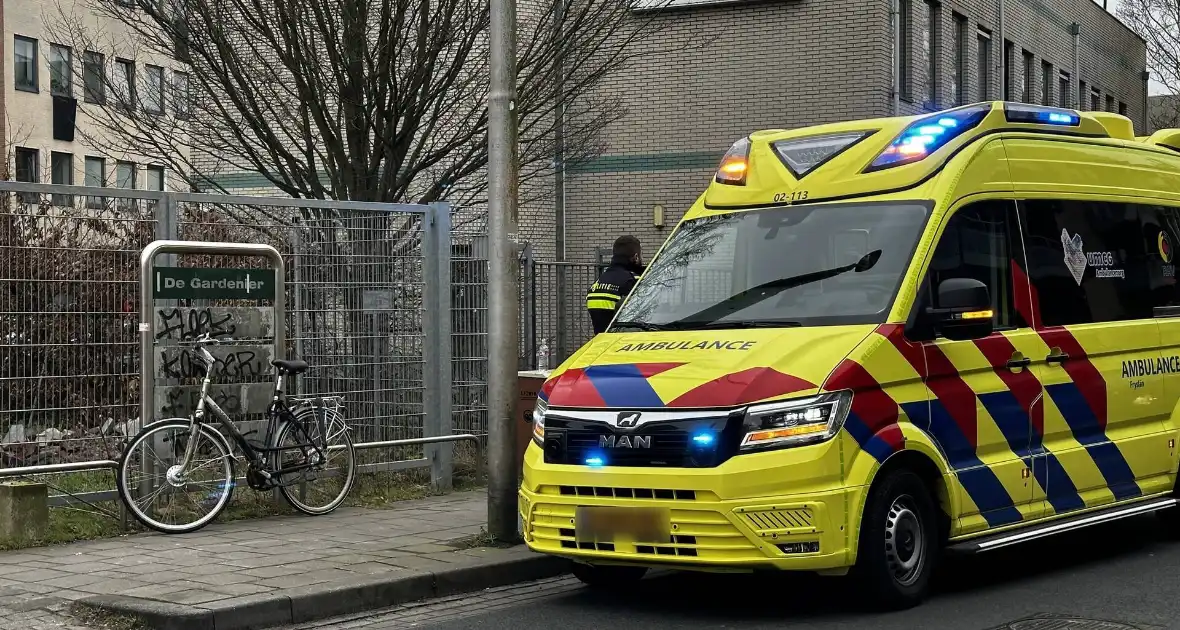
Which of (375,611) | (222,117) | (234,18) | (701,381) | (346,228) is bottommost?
(375,611)

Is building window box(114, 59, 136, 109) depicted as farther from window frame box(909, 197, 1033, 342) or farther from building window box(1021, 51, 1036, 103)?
building window box(1021, 51, 1036, 103)

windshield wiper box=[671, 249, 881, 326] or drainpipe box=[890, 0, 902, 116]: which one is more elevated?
drainpipe box=[890, 0, 902, 116]

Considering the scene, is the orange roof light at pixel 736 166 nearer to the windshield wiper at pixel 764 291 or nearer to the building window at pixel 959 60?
the windshield wiper at pixel 764 291

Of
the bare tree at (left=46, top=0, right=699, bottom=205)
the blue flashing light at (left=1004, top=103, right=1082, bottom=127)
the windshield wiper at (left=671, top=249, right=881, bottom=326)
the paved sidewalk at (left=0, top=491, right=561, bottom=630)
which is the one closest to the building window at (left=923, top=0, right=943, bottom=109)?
the bare tree at (left=46, top=0, right=699, bottom=205)

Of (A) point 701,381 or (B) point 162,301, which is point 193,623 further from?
(B) point 162,301

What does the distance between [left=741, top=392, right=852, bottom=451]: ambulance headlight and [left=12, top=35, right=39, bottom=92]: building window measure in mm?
35741

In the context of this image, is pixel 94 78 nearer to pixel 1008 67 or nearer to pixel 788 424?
pixel 788 424

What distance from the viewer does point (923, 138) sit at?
7.63m

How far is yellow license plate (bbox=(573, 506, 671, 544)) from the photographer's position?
6605mm

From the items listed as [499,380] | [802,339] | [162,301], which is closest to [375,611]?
[499,380]

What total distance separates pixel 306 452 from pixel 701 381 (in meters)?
4.33

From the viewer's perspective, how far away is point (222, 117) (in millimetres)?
14352

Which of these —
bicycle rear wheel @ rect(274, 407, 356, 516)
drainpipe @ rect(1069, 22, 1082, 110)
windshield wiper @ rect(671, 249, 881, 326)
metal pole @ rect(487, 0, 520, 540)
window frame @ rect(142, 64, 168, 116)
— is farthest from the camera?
drainpipe @ rect(1069, 22, 1082, 110)

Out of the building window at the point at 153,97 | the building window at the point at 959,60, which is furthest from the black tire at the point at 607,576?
the building window at the point at 959,60
